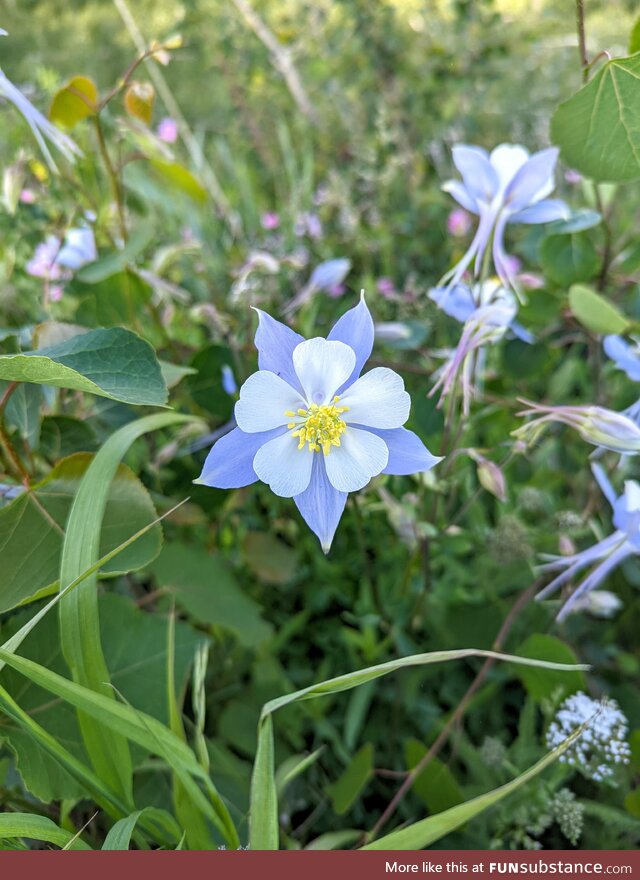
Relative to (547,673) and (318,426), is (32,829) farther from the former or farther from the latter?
(547,673)

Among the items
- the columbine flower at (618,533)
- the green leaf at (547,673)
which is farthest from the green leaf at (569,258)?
the green leaf at (547,673)

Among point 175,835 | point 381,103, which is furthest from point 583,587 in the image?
point 381,103

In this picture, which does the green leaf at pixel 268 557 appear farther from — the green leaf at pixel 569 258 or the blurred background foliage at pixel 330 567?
the green leaf at pixel 569 258

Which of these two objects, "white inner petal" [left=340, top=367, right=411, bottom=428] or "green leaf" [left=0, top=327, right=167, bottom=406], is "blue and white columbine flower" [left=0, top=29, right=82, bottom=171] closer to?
"green leaf" [left=0, top=327, right=167, bottom=406]

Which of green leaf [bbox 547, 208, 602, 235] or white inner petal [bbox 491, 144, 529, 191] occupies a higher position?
white inner petal [bbox 491, 144, 529, 191]

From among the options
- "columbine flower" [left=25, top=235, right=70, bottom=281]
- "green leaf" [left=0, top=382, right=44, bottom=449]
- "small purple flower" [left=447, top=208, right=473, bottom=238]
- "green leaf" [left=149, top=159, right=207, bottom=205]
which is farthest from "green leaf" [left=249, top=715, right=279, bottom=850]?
"small purple flower" [left=447, top=208, right=473, bottom=238]
